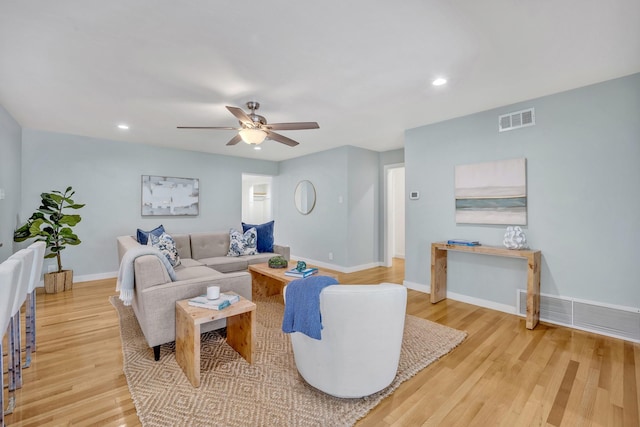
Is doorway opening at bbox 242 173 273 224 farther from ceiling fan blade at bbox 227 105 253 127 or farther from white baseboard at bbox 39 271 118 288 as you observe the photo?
ceiling fan blade at bbox 227 105 253 127

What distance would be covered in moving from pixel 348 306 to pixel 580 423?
1.50m

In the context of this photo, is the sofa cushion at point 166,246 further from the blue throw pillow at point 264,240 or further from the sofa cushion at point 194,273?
the blue throw pillow at point 264,240

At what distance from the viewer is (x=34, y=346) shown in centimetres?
237

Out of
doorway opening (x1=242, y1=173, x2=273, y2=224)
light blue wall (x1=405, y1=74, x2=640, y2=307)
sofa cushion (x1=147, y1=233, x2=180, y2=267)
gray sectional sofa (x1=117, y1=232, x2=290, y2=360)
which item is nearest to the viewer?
gray sectional sofa (x1=117, y1=232, x2=290, y2=360)

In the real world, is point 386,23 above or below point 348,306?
above

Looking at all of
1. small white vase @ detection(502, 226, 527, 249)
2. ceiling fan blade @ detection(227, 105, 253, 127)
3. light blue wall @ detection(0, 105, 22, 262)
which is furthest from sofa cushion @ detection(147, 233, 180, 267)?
small white vase @ detection(502, 226, 527, 249)

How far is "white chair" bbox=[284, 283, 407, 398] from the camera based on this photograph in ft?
5.23

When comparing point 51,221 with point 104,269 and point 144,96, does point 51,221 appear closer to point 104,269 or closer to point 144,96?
point 104,269

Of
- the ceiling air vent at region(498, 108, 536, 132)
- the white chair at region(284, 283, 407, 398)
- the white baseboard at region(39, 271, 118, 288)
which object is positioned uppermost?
the ceiling air vent at region(498, 108, 536, 132)

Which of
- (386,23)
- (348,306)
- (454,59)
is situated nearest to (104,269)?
(348,306)

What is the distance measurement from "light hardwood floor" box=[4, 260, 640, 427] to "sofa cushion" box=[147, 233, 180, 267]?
995 millimetres

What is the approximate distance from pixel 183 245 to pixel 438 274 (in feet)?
12.3

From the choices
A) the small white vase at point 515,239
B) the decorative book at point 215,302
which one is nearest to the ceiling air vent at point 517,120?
the small white vase at point 515,239

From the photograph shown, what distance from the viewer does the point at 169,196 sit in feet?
17.8
